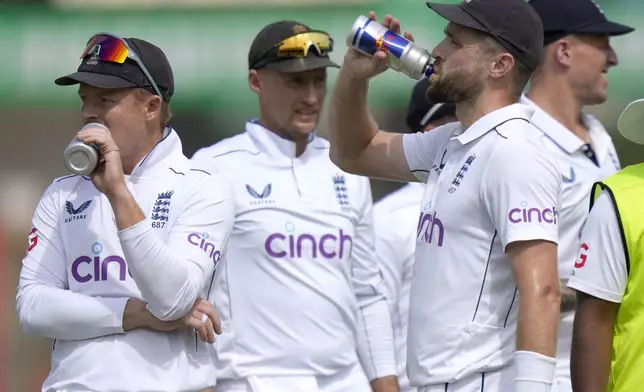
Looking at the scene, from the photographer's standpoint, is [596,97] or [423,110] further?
[423,110]

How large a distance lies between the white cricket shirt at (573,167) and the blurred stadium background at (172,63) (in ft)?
19.4

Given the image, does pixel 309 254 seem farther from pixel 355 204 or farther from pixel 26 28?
pixel 26 28

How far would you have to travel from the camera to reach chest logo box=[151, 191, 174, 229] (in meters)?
4.83

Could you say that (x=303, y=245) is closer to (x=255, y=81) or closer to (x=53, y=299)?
(x=255, y=81)

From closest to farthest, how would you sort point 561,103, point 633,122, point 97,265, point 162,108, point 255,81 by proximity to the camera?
point 633,122
point 97,265
point 162,108
point 561,103
point 255,81

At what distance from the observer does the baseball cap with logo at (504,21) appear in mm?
4781

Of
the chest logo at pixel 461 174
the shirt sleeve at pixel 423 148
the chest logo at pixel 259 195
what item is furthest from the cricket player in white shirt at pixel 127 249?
the chest logo at pixel 259 195

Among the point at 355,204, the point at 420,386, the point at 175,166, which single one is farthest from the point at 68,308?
the point at 355,204

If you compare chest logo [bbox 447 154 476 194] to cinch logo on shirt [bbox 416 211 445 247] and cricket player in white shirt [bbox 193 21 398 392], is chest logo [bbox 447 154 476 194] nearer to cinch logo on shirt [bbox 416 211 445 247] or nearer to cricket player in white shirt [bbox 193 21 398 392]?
cinch logo on shirt [bbox 416 211 445 247]

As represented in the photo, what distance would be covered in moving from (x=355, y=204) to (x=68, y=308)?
6.30 ft

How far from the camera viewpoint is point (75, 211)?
4867 millimetres

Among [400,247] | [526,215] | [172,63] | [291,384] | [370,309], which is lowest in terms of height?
[172,63]

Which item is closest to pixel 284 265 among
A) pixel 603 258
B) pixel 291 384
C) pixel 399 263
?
pixel 291 384

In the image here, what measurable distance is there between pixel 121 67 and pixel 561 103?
240 cm
